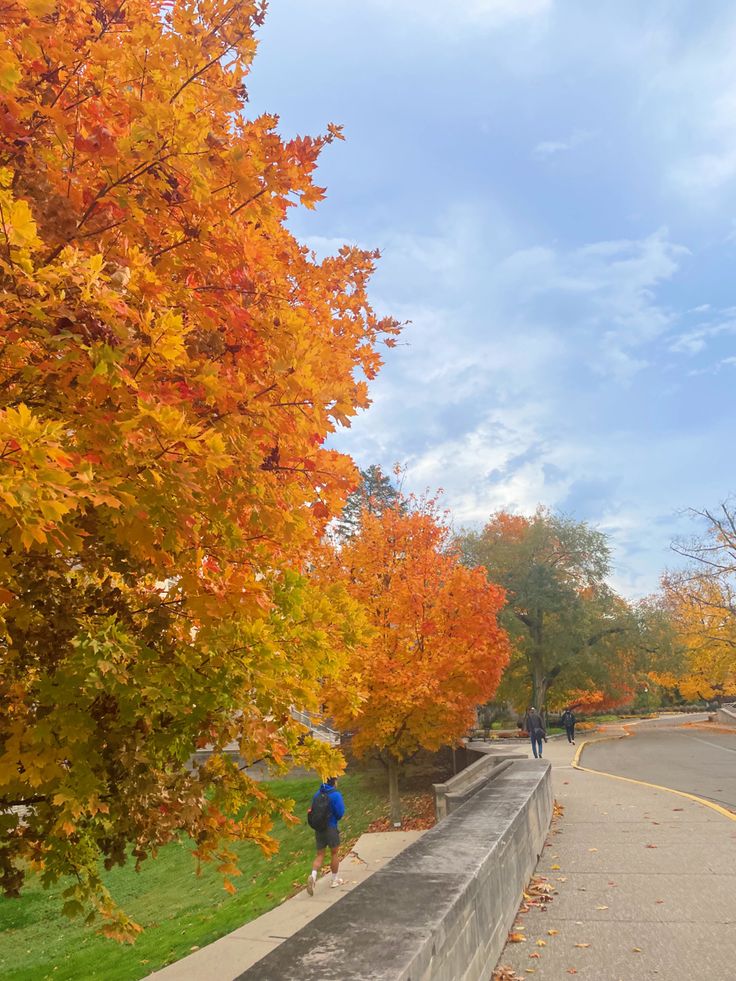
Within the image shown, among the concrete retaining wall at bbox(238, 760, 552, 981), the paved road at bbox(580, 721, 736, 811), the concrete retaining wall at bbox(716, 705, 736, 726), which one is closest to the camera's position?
the concrete retaining wall at bbox(238, 760, 552, 981)

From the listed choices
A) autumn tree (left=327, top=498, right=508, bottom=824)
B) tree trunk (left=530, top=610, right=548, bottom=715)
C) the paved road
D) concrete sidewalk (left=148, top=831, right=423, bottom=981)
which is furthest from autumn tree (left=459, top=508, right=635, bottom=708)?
concrete sidewalk (left=148, top=831, right=423, bottom=981)

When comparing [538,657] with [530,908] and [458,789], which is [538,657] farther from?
[530,908]

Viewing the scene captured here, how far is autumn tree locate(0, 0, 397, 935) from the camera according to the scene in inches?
103

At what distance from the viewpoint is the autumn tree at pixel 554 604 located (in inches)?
1305

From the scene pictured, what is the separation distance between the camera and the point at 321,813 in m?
9.23

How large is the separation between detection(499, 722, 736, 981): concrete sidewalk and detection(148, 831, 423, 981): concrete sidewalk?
1.94 meters

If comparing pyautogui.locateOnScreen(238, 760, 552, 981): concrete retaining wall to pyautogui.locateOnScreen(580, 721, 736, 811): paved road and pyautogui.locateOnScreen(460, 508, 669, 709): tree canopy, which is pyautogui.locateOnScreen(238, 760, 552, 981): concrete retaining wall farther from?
pyautogui.locateOnScreen(460, 508, 669, 709): tree canopy

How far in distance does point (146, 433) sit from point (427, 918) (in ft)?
8.82

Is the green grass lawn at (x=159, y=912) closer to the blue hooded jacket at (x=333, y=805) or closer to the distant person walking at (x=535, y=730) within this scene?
the blue hooded jacket at (x=333, y=805)

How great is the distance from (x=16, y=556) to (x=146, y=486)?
1.05 meters

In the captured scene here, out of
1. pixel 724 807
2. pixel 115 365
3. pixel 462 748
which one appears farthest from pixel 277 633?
pixel 462 748

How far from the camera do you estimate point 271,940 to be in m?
7.49

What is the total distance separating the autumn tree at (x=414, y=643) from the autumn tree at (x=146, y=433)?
858 centimetres

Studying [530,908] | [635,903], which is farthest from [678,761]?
[530,908]
